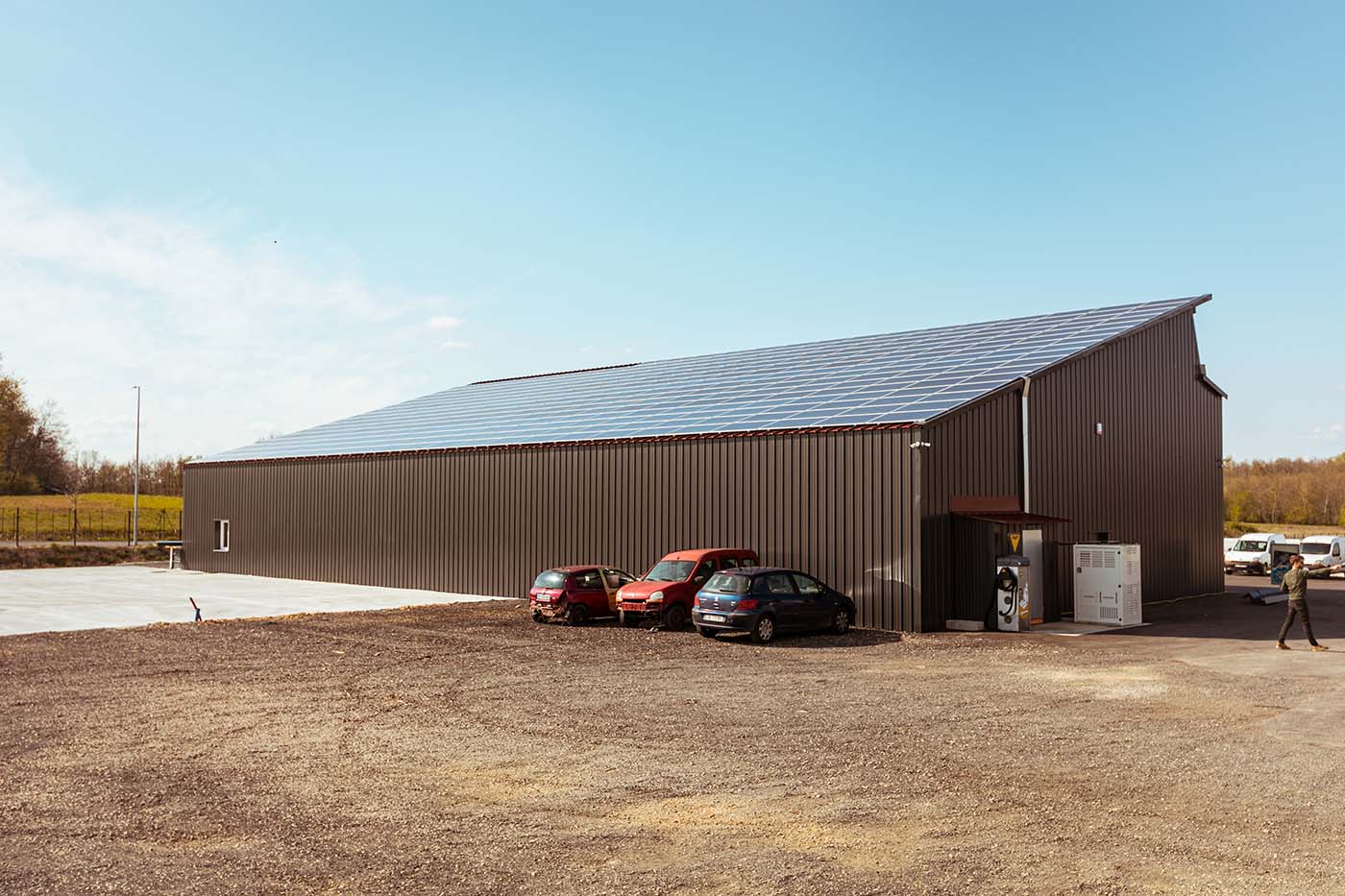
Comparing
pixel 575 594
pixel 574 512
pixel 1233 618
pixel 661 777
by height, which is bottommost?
pixel 1233 618

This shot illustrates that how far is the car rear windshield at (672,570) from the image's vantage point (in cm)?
2136

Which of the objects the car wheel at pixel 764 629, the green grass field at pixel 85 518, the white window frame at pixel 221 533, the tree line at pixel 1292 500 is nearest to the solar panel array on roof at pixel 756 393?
the white window frame at pixel 221 533

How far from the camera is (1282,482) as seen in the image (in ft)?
275

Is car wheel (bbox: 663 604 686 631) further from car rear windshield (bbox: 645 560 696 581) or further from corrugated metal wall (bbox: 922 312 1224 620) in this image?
corrugated metal wall (bbox: 922 312 1224 620)

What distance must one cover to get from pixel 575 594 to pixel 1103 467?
14.1 metres

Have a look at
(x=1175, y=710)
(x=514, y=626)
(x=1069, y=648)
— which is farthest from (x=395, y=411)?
(x=1175, y=710)

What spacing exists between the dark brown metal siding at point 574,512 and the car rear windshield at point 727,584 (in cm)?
382

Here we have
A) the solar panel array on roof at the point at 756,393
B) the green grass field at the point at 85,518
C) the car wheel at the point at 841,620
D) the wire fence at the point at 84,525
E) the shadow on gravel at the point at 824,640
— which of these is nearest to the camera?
the shadow on gravel at the point at 824,640

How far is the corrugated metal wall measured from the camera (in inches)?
848

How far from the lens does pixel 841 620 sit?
66.1ft

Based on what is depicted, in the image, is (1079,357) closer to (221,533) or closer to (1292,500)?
(221,533)

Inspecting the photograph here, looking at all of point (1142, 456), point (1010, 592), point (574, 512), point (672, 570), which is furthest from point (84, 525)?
point (1010, 592)

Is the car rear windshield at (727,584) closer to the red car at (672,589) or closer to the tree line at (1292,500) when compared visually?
the red car at (672,589)

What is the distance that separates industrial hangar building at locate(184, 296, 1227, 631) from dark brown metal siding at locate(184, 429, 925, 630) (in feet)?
0.18
